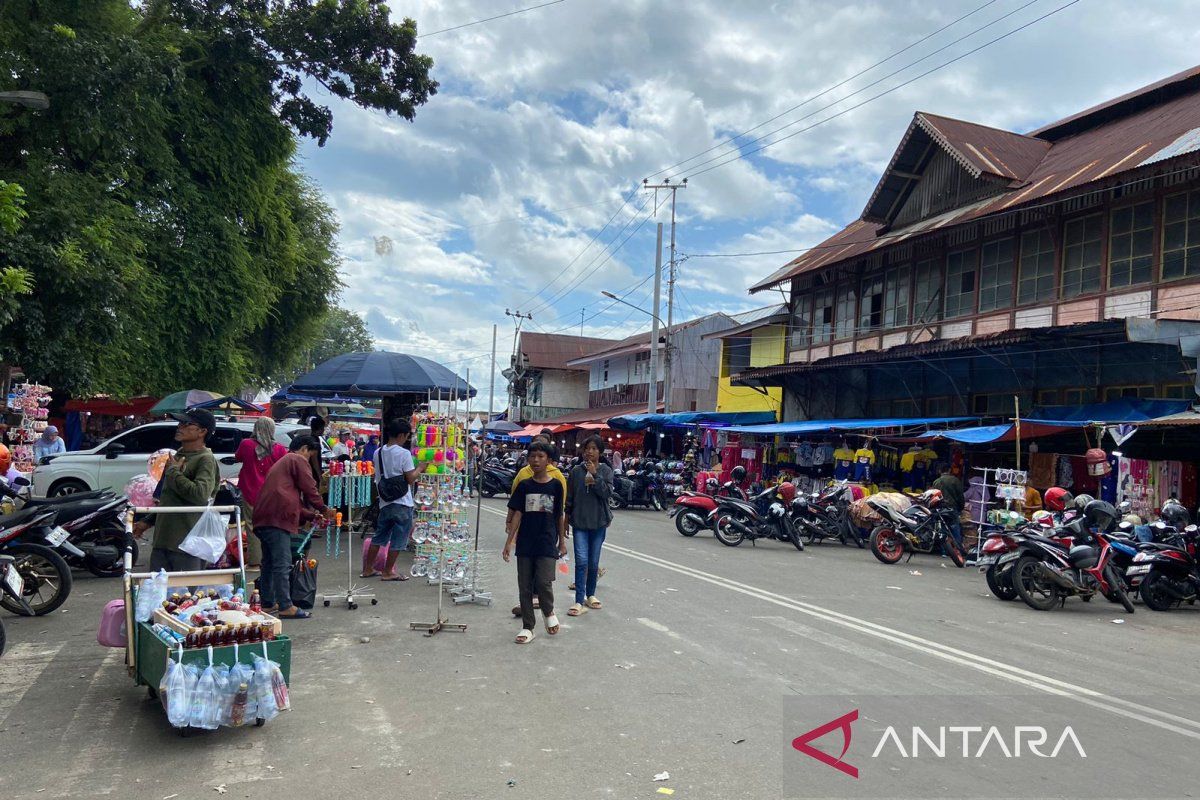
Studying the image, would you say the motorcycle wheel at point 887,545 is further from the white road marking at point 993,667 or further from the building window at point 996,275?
the building window at point 996,275

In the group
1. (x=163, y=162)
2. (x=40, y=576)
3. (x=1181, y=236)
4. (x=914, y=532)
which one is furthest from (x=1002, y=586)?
(x=163, y=162)

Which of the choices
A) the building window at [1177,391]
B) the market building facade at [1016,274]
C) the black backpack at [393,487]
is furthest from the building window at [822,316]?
the black backpack at [393,487]

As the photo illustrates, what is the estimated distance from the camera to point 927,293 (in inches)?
909

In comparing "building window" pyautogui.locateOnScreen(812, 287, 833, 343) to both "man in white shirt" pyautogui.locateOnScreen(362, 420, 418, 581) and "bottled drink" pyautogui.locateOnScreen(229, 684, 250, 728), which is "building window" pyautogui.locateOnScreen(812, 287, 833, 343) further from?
"bottled drink" pyautogui.locateOnScreen(229, 684, 250, 728)

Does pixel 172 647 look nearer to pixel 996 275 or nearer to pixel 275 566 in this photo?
pixel 275 566

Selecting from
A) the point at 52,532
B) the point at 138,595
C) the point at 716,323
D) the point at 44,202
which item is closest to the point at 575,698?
the point at 138,595

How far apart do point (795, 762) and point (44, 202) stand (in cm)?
1599

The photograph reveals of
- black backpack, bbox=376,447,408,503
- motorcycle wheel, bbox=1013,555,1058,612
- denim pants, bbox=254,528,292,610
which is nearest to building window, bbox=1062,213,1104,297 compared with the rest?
motorcycle wheel, bbox=1013,555,1058,612

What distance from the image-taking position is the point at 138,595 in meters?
5.20

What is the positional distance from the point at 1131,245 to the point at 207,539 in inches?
727

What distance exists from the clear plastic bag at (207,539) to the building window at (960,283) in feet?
64.9

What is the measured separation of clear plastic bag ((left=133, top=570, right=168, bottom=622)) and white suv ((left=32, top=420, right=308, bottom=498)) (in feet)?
34.0

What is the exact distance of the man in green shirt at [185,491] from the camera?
6.03 metres

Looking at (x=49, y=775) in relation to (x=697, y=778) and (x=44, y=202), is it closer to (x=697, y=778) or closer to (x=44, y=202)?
(x=697, y=778)
